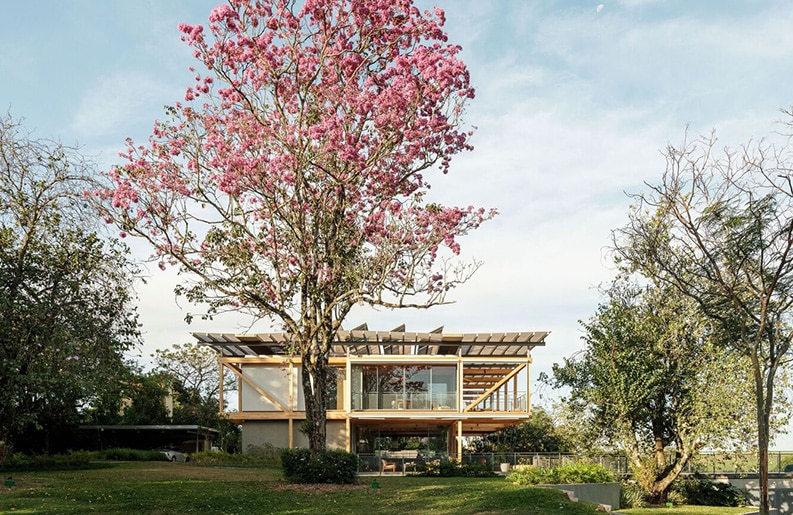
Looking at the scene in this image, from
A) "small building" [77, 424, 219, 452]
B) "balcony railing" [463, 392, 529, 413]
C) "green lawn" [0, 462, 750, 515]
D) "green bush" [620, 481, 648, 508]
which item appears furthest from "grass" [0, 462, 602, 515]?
"small building" [77, 424, 219, 452]

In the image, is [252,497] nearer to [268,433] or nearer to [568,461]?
[568,461]

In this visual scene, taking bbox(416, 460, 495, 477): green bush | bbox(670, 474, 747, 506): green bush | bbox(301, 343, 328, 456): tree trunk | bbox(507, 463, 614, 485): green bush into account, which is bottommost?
bbox(670, 474, 747, 506): green bush

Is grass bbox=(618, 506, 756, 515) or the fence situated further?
the fence

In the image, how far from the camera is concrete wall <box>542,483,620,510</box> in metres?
18.6

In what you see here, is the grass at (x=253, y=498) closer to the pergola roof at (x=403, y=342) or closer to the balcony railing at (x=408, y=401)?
the pergola roof at (x=403, y=342)

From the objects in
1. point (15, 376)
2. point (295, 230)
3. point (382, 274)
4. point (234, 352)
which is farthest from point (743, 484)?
point (15, 376)

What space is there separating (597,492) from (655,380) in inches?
203

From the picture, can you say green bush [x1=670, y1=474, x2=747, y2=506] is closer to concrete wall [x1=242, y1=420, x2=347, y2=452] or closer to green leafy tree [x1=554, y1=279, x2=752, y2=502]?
green leafy tree [x1=554, y1=279, x2=752, y2=502]

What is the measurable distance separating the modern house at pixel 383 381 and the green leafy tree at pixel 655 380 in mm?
7132

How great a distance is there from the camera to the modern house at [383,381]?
3325 cm

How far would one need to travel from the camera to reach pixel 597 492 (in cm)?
1995

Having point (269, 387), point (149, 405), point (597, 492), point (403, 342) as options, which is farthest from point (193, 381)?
point (597, 492)

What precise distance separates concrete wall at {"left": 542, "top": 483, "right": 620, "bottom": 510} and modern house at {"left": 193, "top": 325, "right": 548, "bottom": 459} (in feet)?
36.9

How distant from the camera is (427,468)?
26.8 meters
